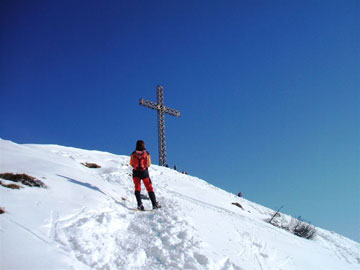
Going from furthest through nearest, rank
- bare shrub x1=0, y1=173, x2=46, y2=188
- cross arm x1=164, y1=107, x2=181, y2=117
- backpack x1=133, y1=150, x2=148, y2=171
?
cross arm x1=164, y1=107, x2=181, y2=117 → backpack x1=133, y1=150, x2=148, y2=171 → bare shrub x1=0, y1=173, x2=46, y2=188

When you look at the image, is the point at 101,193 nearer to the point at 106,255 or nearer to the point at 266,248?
the point at 106,255

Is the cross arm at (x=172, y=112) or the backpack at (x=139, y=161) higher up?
the cross arm at (x=172, y=112)

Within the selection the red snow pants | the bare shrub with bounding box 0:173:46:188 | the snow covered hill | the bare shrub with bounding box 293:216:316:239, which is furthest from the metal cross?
the bare shrub with bounding box 0:173:46:188

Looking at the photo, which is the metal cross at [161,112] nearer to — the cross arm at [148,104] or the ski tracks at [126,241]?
the cross arm at [148,104]

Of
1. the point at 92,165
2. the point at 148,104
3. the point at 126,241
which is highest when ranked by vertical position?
the point at 148,104

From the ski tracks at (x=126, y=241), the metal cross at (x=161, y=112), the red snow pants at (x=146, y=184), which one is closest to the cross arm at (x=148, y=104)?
the metal cross at (x=161, y=112)

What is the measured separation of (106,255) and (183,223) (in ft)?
6.53

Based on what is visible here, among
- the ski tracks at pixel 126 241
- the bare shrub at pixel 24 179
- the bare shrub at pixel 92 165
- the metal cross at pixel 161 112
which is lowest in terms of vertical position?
the ski tracks at pixel 126 241

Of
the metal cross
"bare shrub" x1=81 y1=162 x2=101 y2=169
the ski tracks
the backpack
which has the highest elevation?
the metal cross

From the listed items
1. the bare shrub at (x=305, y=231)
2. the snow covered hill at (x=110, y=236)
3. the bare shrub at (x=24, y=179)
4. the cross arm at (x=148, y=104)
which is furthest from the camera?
the cross arm at (x=148, y=104)

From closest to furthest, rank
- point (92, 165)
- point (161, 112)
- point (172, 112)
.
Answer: point (92, 165)
point (161, 112)
point (172, 112)

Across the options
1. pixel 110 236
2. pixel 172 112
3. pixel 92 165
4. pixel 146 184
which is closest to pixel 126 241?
pixel 110 236

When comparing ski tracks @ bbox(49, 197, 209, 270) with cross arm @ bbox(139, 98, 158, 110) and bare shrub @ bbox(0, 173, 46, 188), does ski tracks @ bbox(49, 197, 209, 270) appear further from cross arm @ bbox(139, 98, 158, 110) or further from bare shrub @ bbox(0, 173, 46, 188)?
cross arm @ bbox(139, 98, 158, 110)

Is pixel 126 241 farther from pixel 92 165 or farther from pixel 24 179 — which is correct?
pixel 92 165
